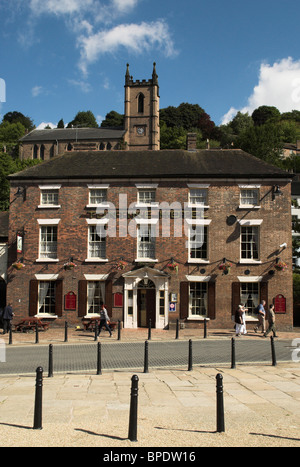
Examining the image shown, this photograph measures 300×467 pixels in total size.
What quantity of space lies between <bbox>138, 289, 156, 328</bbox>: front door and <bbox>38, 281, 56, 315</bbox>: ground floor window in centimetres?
500

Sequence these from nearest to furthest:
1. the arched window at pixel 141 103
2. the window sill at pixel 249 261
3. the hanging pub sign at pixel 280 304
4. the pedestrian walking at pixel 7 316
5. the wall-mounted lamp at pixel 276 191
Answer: the pedestrian walking at pixel 7 316 < the hanging pub sign at pixel 280 304 < the window sill at pixel 249 261 < the wall-mounted lamp at pixel 276 191 < the arched window at pixel 141 103

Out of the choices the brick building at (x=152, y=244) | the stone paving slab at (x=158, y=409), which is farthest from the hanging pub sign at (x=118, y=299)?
the stone paving slab at (x=158, y=409)

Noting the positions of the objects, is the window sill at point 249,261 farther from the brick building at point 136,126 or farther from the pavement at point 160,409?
the brick building at point 136,126

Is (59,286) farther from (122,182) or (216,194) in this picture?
(216,194)

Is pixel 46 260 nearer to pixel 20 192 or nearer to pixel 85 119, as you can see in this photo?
pixel 20 192

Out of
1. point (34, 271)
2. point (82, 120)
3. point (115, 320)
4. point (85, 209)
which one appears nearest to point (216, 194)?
point (85, 209)

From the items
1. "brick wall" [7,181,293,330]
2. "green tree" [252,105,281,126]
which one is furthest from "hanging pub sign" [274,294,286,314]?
"green tree" [252,105,281,126]

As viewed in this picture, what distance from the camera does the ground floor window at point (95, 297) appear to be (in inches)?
970

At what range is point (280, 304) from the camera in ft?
77.9

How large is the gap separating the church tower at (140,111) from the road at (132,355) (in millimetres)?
71792

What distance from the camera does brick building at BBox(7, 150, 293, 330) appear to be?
78.8 ft

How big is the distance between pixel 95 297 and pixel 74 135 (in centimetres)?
7262

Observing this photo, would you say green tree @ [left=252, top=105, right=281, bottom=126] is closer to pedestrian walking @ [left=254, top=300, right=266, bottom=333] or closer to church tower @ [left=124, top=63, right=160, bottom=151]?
church tower @ [left=124, top=63, right=160, bottom=151]
